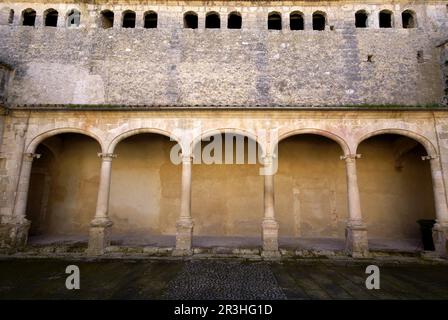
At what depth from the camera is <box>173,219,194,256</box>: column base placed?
875 cm

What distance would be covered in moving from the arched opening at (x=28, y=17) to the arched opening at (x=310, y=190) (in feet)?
43.9

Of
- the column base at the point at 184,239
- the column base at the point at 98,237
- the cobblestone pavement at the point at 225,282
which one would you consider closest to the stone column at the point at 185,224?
the column base at the point at 184,239

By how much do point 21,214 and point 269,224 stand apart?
27.2 ft

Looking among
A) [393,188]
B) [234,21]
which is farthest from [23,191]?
[393,188]

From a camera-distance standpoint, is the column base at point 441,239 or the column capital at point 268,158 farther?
the column capital at point 268,158

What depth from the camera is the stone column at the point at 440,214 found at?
8.73m

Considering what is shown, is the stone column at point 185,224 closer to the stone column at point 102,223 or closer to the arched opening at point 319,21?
the stone column at point 102,223

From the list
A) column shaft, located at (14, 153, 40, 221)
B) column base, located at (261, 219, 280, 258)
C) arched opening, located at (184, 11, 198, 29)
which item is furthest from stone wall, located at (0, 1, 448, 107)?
column base, located at (261, 219, 280, 258)

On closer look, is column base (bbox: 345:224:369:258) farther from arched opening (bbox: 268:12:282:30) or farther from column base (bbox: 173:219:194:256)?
arched opening (bbox: 268:12:282:30)

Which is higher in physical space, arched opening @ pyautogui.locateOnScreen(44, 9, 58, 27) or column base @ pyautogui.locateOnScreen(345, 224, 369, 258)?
arched opening @ pyautogui.locateOnScreen(44, 9, 58, 27)

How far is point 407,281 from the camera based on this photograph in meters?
6.55

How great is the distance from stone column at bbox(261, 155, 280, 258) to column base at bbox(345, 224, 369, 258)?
2.36 meters
